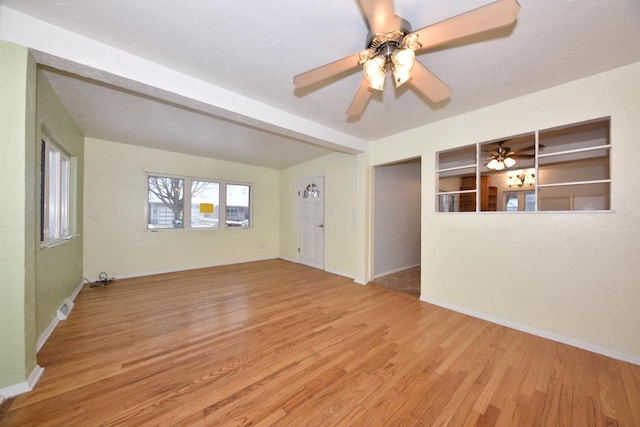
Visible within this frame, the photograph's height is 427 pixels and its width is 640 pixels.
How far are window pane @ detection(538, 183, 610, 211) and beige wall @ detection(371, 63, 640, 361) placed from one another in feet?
9.17

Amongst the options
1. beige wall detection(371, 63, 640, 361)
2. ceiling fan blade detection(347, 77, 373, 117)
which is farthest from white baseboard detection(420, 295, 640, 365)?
ceiling fan blade detection(347, 77, 373, 117)

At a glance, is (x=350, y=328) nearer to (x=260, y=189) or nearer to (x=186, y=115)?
(x=186, y=115)

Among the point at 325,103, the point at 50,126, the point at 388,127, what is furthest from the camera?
the point at 388,127

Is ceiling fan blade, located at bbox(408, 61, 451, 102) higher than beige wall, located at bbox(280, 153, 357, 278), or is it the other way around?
ceiling fan blade, located at bbox(408, 61, 451, 102)

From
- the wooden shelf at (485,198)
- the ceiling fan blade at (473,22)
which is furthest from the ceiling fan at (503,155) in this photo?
the ceiling fan blade at (473,22)

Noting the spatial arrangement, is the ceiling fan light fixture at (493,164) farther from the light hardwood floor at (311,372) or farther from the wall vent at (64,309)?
the wall vent at (64,309)

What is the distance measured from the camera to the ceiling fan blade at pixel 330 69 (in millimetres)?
1449

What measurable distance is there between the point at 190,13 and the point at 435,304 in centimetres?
380

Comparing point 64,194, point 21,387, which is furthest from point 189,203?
point 21,387

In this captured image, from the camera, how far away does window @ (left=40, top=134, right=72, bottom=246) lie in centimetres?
230

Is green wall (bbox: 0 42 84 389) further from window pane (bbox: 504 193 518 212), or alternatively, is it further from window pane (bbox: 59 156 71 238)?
window pane (bbox: 504 193 518 212)

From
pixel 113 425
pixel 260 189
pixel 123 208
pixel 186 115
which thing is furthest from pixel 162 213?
pixel 113 425

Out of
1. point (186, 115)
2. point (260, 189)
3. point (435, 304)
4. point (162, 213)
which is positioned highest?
point (186, 115)

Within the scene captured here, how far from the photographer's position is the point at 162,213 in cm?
456
